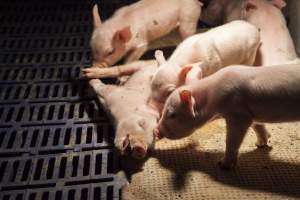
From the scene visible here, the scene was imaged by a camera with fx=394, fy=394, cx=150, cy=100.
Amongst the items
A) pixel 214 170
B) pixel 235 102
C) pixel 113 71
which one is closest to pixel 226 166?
pixel 214 170

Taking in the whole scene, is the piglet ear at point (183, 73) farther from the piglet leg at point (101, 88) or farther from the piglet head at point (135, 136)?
the piglet leg at point (101, 88)

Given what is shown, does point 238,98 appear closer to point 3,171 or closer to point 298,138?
point 298,138

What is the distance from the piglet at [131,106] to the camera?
2816 mm

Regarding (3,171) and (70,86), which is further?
(70,86)

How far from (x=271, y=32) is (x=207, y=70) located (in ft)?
2.73

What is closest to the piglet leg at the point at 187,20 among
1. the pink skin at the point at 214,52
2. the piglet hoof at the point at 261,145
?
the pink skin at the point at 214,52

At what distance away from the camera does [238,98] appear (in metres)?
2.66

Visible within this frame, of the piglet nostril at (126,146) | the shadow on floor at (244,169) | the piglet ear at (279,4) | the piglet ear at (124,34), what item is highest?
the piglet ear at (279,4)

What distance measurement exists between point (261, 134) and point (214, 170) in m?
0.47

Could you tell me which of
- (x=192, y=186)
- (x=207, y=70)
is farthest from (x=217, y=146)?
(x=207, y=70)

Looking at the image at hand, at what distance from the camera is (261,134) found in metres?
2.96

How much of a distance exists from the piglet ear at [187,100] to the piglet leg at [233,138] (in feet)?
0.87

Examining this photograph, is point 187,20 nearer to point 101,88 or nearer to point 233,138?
point 101,88

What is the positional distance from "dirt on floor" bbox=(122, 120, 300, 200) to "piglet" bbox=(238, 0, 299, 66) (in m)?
0.66
